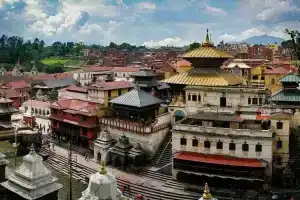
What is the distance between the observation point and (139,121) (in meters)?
41.4

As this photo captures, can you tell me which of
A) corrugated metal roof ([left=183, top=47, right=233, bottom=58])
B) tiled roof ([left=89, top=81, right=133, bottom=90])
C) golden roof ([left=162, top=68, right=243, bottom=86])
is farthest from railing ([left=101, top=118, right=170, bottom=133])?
corrugated metal roof ([left=183, top=47, right=233, bottom=58])

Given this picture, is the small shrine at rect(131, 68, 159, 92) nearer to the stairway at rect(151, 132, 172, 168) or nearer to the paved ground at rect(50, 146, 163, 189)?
the stairway at rect(151, 132, 172, 168)

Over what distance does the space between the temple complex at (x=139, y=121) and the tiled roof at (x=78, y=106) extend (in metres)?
2.38

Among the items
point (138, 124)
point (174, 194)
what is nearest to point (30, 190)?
point (174, 194)

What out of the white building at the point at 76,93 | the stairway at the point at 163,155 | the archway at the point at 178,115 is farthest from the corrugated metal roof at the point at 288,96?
the white building at the point at 76,93

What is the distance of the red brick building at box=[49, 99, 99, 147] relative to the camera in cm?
4497

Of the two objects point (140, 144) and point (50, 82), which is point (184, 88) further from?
point (50, 82)

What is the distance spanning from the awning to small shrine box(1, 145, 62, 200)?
62.0 feet

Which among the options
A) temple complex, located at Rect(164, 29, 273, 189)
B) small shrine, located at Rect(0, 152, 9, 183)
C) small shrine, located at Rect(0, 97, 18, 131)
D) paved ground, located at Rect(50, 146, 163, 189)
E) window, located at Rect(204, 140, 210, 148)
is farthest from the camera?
small shrine, located at Rect(0, 97, 18, 131)

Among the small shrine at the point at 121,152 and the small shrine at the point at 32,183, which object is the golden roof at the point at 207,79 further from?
the small shrine at the point at 32,183

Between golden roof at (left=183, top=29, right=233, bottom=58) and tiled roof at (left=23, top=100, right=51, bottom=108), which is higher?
golden roof at (left=183, top=29, right=233, bottom=58)

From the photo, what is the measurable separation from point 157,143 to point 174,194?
358 inches

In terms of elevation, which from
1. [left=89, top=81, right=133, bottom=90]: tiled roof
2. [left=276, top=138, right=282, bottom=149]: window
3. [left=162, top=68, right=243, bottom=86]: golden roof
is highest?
[left=162, top=68, right=243, bottom=86]: golden roof

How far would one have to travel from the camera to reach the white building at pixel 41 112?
55.4 metres
